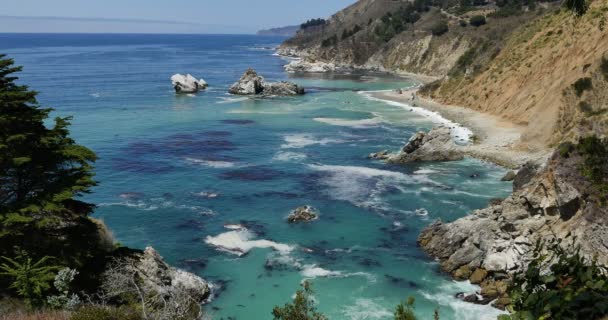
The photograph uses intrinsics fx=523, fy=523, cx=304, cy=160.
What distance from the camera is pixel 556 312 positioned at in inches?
338

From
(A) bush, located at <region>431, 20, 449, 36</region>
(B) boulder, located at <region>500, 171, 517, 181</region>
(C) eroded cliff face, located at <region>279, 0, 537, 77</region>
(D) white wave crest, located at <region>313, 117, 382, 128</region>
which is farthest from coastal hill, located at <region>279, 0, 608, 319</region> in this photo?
(A) bush, located at <region>431, 20, 449, 36</region>

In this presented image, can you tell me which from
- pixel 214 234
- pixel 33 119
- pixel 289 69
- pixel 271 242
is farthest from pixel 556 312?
pixel 289 69

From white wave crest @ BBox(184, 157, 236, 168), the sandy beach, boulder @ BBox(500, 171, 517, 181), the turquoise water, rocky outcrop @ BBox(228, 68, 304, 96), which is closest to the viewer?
the turquoise water

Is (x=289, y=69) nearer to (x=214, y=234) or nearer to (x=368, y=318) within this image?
(x=214, y=234)

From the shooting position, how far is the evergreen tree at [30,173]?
23812 mm

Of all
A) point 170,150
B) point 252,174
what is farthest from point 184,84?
point 252,174

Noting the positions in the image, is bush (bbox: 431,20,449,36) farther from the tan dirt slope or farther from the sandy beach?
the sandy beach

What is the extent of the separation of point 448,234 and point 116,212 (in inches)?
1084

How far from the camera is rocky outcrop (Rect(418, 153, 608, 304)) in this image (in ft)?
97.6

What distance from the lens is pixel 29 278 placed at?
22141mm

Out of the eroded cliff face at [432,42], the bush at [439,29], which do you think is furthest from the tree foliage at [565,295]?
the bush at [439,29]

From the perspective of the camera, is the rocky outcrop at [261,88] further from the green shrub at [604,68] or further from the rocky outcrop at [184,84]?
the green shrub at [604,68]

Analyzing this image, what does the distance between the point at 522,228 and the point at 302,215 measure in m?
16.9

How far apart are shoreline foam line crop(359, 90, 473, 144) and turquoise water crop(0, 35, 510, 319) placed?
8.86 feet
